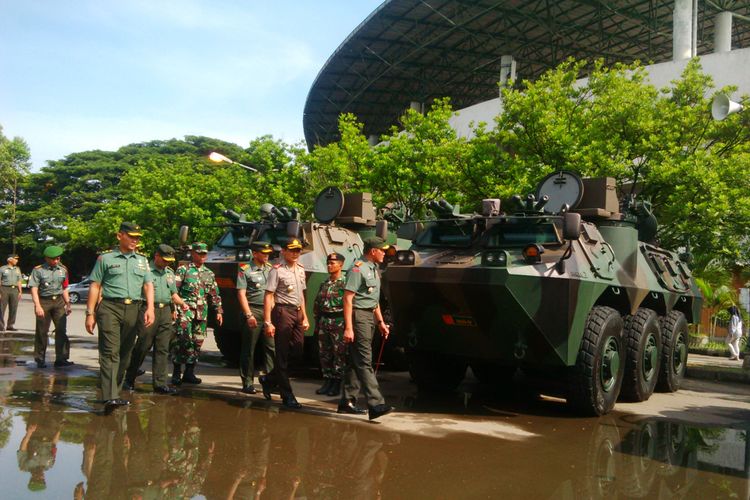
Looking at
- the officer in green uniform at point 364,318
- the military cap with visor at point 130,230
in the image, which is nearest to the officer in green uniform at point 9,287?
the military cap with visor at point 130,230

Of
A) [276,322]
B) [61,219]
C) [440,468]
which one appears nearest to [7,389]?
[276,322]

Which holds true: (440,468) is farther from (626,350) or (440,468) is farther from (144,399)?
(626,350)

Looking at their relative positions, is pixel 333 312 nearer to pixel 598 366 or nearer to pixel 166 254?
pixel 166 254

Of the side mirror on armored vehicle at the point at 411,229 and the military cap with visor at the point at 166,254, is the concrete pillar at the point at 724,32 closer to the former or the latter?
the side mirror on armored vehicle at the point at 411,229

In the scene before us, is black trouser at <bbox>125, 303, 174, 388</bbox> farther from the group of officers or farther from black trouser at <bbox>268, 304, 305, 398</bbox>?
black trouser at <bbox>268, 304, 305, 398</bbox>

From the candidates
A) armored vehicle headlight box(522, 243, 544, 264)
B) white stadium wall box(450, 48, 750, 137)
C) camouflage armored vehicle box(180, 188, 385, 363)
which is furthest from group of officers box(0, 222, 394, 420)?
white stadium wall box(450, 48, 750, 137)

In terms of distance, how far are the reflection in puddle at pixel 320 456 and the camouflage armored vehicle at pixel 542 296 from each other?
695 millimetres

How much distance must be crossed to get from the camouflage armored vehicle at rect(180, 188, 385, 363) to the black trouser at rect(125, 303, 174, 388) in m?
1.49

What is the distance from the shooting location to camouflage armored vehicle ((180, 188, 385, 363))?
9.24m

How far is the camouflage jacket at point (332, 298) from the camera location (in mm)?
7008

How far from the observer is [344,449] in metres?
5.28

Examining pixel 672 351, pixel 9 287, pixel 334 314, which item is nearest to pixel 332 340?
pixel 334 314

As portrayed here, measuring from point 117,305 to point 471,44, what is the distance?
2865 centimetres

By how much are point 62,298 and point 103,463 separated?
5046 millimetres
